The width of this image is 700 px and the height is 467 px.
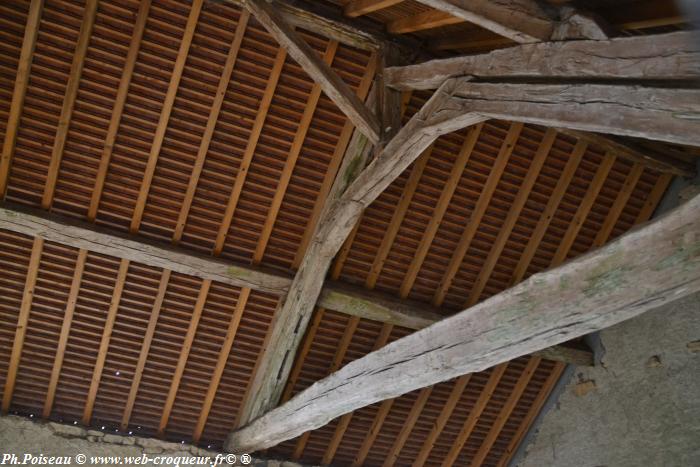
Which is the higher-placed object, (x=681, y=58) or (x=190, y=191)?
(x=681, y=58)

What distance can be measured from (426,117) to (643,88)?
1.56 meters

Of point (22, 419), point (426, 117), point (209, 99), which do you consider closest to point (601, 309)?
point (426, 117)

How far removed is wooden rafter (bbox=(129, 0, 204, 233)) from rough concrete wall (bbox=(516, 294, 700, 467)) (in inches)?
151

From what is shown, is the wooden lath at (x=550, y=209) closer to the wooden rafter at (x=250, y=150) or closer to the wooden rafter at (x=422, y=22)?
the wooden rafter at (x=422, y=22)

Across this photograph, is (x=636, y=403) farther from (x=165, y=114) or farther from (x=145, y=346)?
(x=165, y=114)

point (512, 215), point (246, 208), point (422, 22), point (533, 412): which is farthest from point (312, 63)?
point (533, 412)

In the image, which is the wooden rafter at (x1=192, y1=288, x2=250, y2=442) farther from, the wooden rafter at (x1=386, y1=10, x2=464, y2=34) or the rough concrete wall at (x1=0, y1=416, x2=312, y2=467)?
the wooden rafter at (x1=386, y1=10, x2=464, y2=34)

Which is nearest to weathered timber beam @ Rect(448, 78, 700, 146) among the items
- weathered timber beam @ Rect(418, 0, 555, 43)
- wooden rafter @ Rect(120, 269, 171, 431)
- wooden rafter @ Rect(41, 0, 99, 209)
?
weathered timber beam @ Rect(418, 0, 555, 43)

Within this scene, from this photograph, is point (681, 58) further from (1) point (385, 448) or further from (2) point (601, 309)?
(1) point (385, 448)

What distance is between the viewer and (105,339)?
16.5 ft

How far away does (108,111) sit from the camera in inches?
175

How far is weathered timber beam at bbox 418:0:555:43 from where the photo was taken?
2922 millimetres

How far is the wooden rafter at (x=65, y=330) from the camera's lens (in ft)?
15.6

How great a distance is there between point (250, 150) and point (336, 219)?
0.81 m
